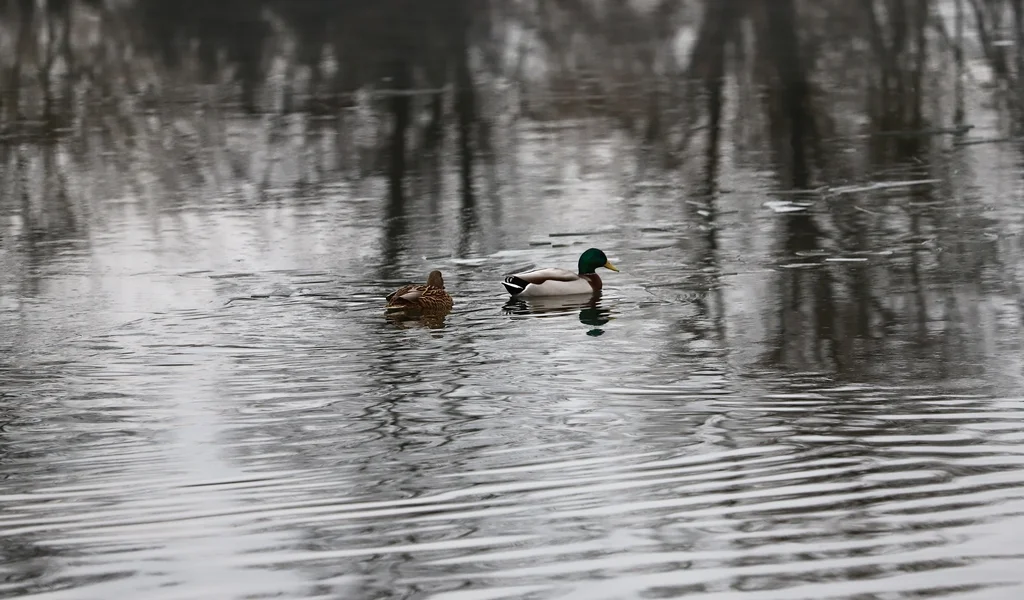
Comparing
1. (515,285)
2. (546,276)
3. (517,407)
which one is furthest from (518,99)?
(517,407)

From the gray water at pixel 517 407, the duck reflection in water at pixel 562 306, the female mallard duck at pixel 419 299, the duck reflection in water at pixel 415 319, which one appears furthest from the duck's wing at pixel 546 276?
the duck reflection in water at pixel 415 319

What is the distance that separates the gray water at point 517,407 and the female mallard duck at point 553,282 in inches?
8.3

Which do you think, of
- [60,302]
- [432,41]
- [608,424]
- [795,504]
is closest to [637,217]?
[60,302]

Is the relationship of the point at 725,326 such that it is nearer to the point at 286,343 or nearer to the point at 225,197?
the point at 286,343

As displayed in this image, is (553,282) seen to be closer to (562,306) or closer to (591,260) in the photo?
(562,306)

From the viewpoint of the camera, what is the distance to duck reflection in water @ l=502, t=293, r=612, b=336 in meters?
12.8

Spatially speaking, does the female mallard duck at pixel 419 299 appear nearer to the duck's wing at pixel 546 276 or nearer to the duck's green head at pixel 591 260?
the duck's wing at pixel 546 276

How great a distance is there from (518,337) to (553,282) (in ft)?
5.02

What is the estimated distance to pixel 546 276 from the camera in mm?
13453

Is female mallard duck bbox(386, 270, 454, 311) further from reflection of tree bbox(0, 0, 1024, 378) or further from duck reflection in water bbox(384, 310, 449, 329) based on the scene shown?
reflection of tree bbox(0, 0, 1024, 378)

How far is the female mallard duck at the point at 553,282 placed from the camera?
13.3m

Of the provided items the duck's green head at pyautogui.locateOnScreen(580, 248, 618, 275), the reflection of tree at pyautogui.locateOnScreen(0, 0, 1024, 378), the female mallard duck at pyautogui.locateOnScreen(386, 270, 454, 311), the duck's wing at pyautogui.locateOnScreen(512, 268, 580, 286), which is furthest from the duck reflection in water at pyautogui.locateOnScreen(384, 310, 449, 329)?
the reflection of tree at pyautogui.locateOnScreen(0, 0, 1024, 378)

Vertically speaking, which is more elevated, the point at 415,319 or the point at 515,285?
the point at 515,285

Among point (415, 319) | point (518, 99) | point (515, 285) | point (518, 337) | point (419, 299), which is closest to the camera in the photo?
point (518, 337)
